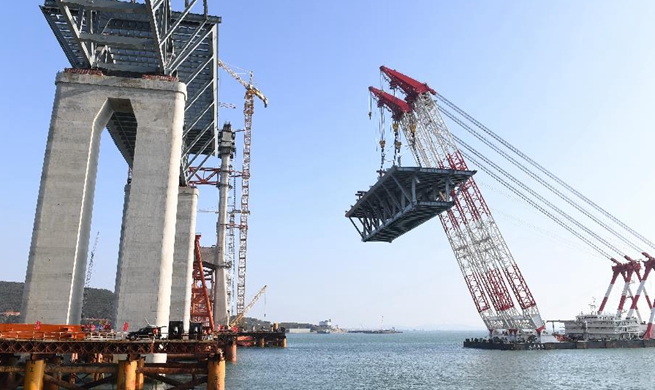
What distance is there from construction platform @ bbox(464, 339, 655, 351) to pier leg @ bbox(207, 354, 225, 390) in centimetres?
9086

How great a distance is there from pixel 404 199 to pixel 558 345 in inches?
3436

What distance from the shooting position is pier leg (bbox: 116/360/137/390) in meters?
26.3

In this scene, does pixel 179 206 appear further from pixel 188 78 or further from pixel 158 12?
pixel 158 12

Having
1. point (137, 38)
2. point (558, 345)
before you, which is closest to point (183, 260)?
Answer: point (137, 38)

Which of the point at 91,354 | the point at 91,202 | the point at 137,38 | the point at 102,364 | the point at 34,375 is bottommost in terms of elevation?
the point at 34,375

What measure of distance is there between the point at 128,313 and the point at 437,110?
6485cm

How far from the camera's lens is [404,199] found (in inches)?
1689

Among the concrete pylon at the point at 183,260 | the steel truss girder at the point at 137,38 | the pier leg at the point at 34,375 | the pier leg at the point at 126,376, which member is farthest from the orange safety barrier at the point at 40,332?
the concrete pylon at the point at 183,260

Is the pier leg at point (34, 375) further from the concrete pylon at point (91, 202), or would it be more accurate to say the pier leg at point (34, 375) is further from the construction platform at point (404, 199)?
the construction platform at point (404, 199)

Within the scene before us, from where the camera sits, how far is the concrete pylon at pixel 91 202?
3231 cm

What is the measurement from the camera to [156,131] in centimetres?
3538

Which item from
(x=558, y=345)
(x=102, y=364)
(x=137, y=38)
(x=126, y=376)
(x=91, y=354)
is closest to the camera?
(x=126, y=376)

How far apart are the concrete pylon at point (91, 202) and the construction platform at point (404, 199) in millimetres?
16833

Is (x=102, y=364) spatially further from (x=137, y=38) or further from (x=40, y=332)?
(x=137, y=38)
